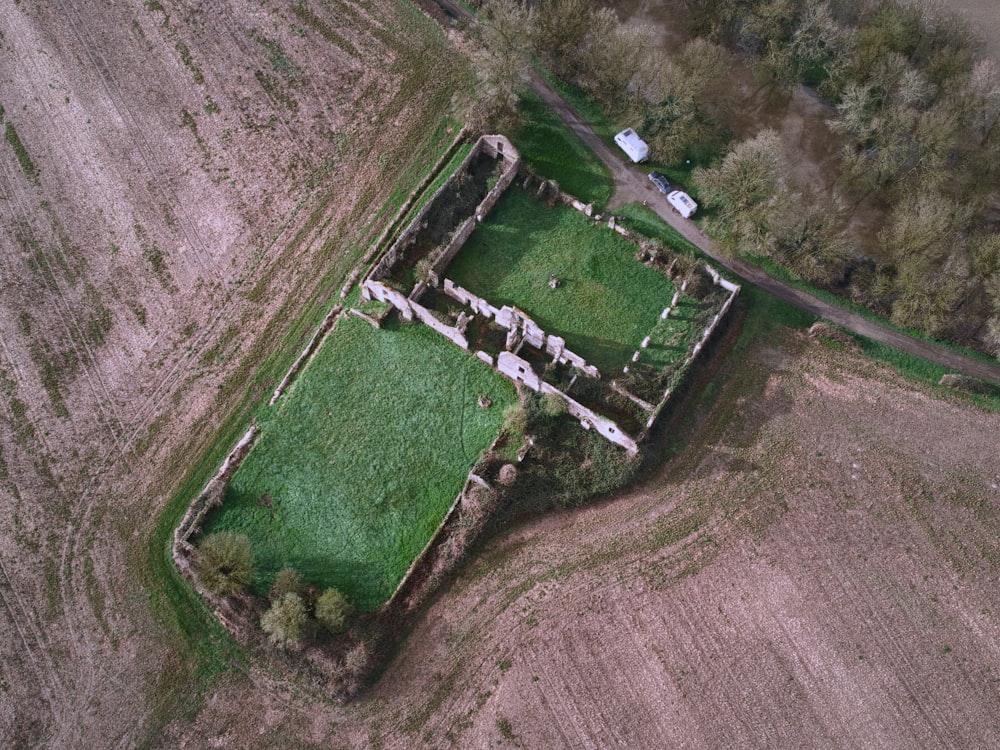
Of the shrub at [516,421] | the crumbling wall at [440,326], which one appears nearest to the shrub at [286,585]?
the shrub at [516,421]

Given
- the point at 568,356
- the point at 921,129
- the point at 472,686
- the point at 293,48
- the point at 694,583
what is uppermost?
the point at 921,129

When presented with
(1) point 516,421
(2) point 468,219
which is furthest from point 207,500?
(2) point 468,219

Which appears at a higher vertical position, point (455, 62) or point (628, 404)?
point (455, 62)

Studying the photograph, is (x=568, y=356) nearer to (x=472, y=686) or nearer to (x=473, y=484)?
(x=473, y=484)

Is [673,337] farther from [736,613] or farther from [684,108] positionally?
[684,108]

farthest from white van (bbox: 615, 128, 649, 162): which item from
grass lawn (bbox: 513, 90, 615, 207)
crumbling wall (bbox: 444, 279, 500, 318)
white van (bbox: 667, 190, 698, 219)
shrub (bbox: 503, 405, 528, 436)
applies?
shrub (bbox: 503, 405, 528, 436)

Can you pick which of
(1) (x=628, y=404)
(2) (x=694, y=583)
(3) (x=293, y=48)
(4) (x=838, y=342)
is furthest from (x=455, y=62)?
(2) (x=694, y=583)
